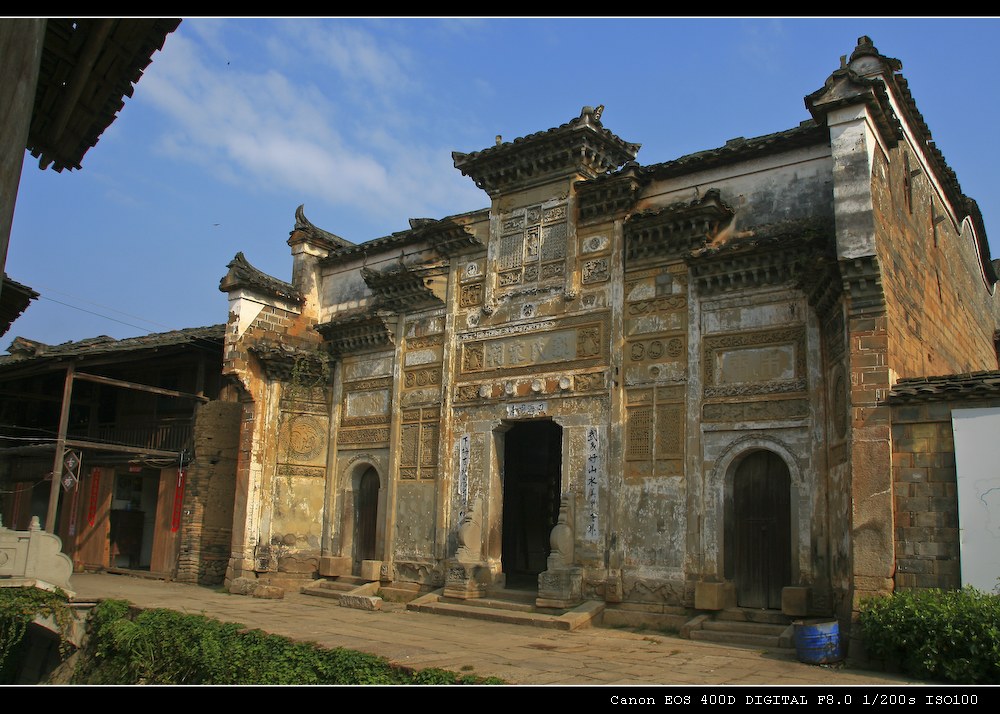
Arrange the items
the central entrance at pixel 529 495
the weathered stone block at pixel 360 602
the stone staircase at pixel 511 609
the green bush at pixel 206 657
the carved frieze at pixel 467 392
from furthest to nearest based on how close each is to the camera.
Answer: the central entrance at pixel 529 495
the carved frieze at pixel 467 392
the weathered stone block at pixel 360 602
the stone staircase at pixel 511 609
the green bush at pixel 206 657

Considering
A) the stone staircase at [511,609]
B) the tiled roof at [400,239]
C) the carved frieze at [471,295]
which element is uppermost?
the tiled roof at [400,239]

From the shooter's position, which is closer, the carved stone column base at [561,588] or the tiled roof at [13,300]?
the tiled roof at [13,300]

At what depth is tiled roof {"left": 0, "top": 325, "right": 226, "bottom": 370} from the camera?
17.9 meters

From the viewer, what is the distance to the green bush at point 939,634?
8.13 m

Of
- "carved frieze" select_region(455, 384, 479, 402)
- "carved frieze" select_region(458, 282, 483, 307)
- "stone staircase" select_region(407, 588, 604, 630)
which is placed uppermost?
"carved frieze" select_region(458, 282, 483, 307)

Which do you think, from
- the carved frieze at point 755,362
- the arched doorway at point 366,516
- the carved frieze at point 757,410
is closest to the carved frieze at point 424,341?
the arched doorway at point 366,516

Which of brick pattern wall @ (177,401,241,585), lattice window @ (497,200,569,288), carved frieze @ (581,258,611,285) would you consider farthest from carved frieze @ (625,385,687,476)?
brick pattern wall @ (177,401,241,585)

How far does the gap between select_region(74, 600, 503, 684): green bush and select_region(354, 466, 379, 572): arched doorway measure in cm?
538

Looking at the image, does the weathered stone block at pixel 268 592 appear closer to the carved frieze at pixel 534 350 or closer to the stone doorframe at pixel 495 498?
the stone doorframe at pixel 495 498

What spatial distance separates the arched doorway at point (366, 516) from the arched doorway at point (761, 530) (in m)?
7.93

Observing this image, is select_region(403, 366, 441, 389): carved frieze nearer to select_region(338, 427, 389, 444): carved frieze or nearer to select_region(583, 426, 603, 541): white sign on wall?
select_region(338, 427, 389, 444): carved frieze

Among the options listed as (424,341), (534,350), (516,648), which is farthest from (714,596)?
(424,341)

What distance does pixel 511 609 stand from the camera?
13.6 metres
